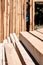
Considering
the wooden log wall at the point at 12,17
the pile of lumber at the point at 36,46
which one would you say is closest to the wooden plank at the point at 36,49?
the pile of lumber at the point at 36,46

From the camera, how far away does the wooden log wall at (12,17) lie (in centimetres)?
621

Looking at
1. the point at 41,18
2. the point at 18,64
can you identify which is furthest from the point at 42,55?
the point at 41,18

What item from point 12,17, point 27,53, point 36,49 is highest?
point 12,17

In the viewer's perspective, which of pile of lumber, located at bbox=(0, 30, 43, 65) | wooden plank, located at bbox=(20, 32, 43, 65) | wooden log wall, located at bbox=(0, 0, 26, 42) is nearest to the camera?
wooden plank, located at bbox=(20, 32, 43, 65)

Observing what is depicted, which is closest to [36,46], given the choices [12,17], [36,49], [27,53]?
[36,49]

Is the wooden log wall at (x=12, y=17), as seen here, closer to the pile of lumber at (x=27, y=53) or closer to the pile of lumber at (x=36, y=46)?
the pile of lumber at (x=27, y=53)

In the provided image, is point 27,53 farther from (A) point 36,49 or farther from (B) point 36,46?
(A) point 36,49

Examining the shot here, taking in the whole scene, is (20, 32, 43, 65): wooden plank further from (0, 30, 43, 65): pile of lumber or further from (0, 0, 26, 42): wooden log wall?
(0, 0, 26, 42): wooden log wall

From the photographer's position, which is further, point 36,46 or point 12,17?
point 12,17

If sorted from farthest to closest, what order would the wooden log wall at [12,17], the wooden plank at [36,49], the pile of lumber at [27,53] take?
1. the wooden log wall at [12,17]
2. the pile of lumber at [27,53]
3. the wooden plank at [36,49]

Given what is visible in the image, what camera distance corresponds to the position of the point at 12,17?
627 centimetres

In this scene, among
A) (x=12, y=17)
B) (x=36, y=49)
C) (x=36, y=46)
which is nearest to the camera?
(x=36, y=49)

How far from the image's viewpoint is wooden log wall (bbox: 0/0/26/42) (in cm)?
621

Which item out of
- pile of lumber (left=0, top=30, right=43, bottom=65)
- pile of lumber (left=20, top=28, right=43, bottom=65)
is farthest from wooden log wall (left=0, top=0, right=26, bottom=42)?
pile of lumber (left=20, top=28, right=43, bottom=65)
